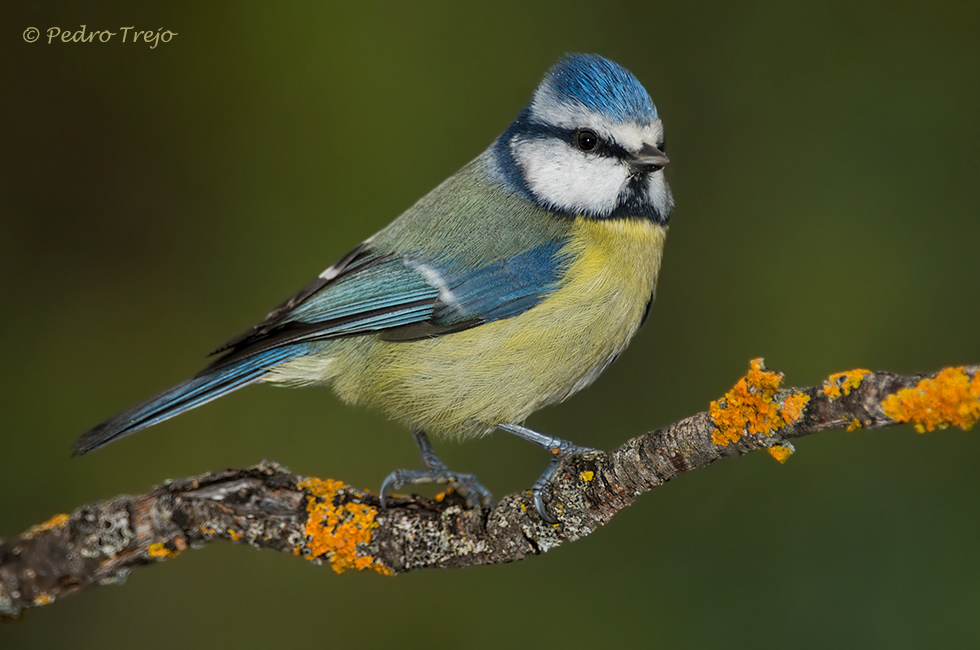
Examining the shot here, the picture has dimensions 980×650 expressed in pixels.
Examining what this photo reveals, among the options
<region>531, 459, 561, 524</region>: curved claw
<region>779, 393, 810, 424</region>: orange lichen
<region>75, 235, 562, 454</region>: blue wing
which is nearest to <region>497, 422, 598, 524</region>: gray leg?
<region>531, 459, 561, 524</region>: curved claw

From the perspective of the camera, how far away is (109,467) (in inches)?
113

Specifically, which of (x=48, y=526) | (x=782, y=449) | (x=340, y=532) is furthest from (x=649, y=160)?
(x=48, y=526)

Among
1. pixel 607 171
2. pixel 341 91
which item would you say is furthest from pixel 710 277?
pixel 341 91

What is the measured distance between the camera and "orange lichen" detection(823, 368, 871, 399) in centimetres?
121

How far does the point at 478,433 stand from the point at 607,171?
2.37 ft

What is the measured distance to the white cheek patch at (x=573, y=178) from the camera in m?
2.20

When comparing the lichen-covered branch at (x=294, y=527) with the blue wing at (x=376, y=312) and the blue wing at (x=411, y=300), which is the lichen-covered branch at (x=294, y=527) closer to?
the blue wing at (x=376, y=312)

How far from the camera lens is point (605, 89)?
216cm

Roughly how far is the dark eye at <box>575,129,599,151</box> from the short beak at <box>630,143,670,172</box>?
0.11 metres

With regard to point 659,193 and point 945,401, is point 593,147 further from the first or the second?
point 945,401

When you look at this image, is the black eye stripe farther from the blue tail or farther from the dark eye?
the blue tail

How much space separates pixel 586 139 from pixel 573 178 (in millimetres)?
100

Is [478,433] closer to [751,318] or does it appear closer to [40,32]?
[751,318]

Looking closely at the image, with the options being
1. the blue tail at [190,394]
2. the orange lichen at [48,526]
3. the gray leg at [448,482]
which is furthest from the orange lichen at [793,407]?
the orange lichen at [48,526]
